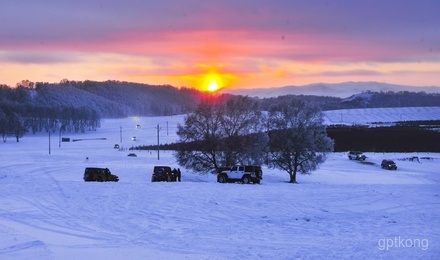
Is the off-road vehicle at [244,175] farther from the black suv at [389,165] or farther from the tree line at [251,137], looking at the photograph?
the black suv at [389,165]

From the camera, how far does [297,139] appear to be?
61750mm

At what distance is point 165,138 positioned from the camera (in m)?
160

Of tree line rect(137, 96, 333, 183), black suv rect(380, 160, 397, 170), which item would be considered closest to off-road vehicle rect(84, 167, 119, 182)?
tree line rect(137, 96, 333, 183)

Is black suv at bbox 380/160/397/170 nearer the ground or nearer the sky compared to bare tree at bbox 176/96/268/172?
nearer the ground

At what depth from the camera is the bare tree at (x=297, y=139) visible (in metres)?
62.0

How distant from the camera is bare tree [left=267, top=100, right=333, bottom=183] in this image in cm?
6200

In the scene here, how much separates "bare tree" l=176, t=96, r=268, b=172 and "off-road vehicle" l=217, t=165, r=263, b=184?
12508 millimetres

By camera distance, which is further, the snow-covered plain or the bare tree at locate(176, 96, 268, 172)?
the bare tree at locate(176, 96, 268, 172)

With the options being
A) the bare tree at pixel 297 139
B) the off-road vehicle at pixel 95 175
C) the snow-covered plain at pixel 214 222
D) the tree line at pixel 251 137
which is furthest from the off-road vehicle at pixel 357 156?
the off-road vehicle at pixel 95 175

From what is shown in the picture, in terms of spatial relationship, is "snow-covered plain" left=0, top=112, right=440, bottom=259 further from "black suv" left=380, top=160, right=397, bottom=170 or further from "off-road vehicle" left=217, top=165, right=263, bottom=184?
"black suv" left=380, top=160, right=397, bottom=170

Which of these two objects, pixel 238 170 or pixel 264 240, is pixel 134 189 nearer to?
pixel 238 170

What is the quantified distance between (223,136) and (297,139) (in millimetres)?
8666

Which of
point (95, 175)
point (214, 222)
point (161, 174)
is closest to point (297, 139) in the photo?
point (161, 174)

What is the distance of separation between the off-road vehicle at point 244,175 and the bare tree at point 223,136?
1251 centimetres
